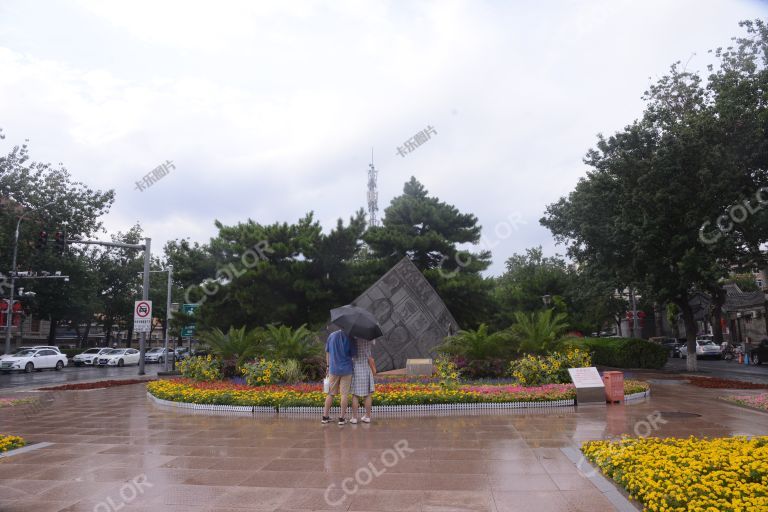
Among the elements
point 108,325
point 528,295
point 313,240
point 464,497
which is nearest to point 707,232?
point 313,240

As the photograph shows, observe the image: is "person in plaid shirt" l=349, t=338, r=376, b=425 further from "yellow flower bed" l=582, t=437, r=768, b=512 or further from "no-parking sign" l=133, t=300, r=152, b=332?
"no-parking sign" l=133, t=300, r=152, b=332

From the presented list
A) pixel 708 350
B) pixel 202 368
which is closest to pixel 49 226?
pixel 202 368

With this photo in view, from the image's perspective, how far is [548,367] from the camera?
13.0 meters

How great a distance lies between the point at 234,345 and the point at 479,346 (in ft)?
20.7

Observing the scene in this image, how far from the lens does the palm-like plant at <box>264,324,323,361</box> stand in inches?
569

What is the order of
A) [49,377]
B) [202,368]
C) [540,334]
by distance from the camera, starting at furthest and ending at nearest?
[49,377] < [202,368] < [540,334]

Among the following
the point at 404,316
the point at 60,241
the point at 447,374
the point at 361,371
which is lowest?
the point at 447,374

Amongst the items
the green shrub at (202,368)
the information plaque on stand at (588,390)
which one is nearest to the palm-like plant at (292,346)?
the green shrub at (202,368)

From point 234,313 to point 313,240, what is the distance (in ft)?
13.3

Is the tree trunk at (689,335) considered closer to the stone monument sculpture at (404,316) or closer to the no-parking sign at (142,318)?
the stone monument sculpture at (404,316)

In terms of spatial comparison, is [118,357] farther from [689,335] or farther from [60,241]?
[689,335]

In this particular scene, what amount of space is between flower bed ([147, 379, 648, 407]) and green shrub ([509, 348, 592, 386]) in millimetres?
561

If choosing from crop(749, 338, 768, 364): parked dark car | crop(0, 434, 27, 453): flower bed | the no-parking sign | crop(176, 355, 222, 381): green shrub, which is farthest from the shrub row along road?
crop(749, 338, 768, 364): parked dark car

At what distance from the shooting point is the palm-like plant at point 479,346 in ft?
48.7
